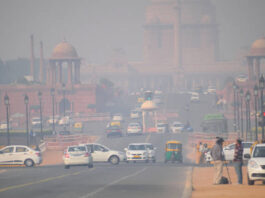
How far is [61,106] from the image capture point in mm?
148375

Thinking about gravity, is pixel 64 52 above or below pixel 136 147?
above

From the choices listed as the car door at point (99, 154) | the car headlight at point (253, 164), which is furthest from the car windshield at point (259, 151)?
the car door at point (99, 154)

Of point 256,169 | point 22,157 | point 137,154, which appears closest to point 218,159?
point 256,169

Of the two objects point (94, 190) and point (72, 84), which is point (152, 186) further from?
point (72, 84)

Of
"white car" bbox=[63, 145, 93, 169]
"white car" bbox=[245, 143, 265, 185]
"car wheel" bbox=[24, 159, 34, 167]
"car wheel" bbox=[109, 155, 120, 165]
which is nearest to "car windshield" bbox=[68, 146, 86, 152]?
"white car" bbox=[63, 145, 93, 169]

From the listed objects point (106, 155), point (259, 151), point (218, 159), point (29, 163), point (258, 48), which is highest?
point (258, 48)

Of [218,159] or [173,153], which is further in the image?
[173,153]

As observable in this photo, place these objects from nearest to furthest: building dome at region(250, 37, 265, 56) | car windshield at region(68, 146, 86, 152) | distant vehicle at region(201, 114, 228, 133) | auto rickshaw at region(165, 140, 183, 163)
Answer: car windshield at region(68, 146, 86, 152)
auto rickshaw at region(165, 140, 183, 163)
distant vehicle at region(201, 114, 228, 133)
building dome at region(250, 37, 265, 56)

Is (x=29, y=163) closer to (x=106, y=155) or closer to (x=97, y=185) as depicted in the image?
(x=106, y=155)

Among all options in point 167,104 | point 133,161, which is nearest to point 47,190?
point 133,161

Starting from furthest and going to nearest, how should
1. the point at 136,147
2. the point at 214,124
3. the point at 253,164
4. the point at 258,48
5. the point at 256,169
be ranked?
the point at 258,48 → the point at 214,124 → the point at 136,147 → the point at 253,164 → the point at 256,169

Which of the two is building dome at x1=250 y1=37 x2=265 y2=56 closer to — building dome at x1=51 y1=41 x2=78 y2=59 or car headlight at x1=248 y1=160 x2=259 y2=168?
building dome at x1=51 y1=41 x2=78 y2=59

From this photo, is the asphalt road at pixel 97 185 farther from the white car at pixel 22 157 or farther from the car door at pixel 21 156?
the car door at pixel 21 156

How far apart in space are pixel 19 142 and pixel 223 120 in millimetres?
25240
